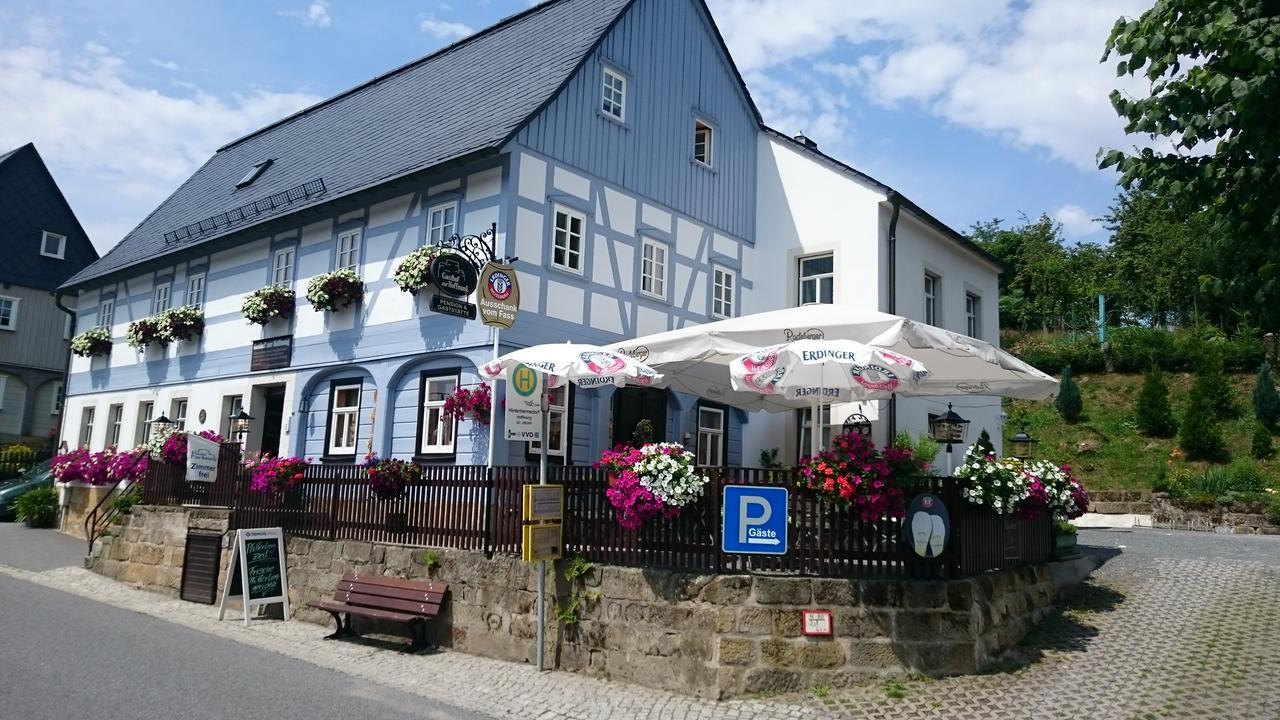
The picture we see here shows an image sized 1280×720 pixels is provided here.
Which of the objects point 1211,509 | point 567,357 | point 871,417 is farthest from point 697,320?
point 1211,509

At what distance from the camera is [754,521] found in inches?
338

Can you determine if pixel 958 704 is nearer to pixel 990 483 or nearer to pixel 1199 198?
pixel 990 483

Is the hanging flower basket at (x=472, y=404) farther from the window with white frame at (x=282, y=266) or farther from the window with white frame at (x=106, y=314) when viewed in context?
the window with white frame at (x=106, y=314)

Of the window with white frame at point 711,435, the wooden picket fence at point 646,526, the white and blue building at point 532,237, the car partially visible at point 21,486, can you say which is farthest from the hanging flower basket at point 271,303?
the car partially visible at point 21,486

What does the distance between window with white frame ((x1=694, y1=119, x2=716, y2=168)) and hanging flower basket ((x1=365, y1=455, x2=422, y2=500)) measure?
9504 mm

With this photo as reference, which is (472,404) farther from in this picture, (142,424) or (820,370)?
(142,424)

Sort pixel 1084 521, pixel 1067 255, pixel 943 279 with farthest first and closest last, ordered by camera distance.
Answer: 1. pixel 1067 255
2. pixel 1084 521
3. pixel 943 279

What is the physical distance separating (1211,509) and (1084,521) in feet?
8.51

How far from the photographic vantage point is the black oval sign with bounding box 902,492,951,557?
27.8 feet

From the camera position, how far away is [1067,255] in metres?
42.7

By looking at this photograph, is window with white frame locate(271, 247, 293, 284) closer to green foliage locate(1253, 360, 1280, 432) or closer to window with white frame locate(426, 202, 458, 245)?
window with white frame locate(426, 202, 458, 245)

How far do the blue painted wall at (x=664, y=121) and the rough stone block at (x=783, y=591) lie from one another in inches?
330

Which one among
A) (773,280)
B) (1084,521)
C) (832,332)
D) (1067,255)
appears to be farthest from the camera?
(1067,255)

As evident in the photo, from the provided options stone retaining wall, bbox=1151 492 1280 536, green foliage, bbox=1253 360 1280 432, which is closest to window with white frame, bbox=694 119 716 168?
stone retaining wall, bbox=1151 492 1280 536
